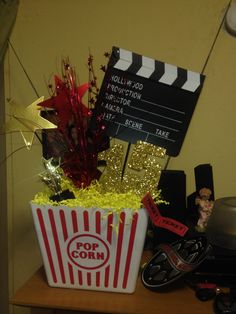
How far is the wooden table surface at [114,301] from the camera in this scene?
2.63 feet

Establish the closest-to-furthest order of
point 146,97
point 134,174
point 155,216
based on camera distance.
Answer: point 155,216
point 134,174
point 146,97

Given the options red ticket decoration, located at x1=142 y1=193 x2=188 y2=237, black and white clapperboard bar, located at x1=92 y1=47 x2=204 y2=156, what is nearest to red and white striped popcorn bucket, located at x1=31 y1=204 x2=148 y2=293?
red ticket decoration, located at x1=142 y1=193 x2=188 y2=237

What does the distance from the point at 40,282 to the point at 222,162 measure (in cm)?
73

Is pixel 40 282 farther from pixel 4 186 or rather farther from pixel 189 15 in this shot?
pixel 189 15

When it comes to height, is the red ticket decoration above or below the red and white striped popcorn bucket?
above

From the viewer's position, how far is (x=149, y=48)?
1191 millimetres

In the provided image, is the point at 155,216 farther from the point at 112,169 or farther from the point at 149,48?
the point at 149,48

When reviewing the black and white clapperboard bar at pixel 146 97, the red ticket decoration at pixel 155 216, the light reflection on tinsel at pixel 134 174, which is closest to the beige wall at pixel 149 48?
the black and white clapperboard bar at pixel 146 97

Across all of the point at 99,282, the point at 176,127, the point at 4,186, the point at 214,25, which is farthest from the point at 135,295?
the point at 214,25

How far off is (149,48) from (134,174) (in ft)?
1.69

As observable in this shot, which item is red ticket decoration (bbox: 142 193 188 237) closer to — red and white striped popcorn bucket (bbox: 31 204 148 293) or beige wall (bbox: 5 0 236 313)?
red and white striped popcorn bucket (bbox: 31 204 148 293)

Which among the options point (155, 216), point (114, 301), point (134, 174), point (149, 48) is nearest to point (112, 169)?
point (134, 174)

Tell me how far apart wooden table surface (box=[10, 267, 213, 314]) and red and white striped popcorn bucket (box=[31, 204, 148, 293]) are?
0.02 meters

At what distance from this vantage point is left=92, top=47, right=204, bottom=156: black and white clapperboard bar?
3.84ft
